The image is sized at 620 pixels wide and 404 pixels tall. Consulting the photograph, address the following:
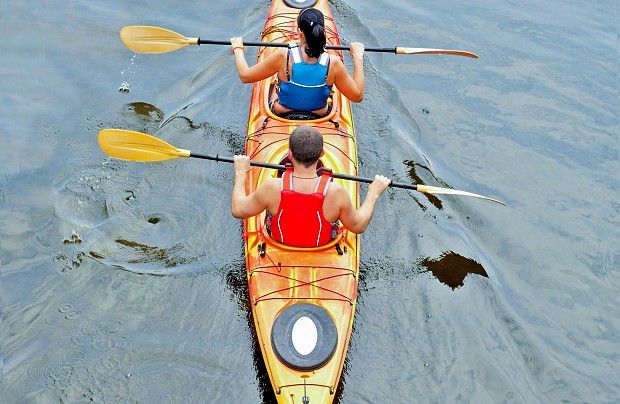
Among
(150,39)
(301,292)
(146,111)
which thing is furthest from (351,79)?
(146,111)

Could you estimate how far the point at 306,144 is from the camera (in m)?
4.35

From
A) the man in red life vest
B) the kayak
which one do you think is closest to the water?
the kayak

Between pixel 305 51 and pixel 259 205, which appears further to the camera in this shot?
pixel 305 51

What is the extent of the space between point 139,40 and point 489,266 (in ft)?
14.9

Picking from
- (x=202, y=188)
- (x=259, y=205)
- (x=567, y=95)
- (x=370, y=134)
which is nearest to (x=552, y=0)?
(x=567, y=95)

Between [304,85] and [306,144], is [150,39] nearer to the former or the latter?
[304,85]

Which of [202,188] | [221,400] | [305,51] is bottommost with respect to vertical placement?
[221,400]

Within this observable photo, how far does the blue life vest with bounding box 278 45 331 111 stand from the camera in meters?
5.81

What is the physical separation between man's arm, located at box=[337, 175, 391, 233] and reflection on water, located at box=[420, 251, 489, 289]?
1342mm

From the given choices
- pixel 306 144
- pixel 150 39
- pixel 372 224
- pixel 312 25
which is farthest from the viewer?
pixel 150 39

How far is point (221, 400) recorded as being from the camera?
4816 millimetres

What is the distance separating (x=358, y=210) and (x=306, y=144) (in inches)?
30.9

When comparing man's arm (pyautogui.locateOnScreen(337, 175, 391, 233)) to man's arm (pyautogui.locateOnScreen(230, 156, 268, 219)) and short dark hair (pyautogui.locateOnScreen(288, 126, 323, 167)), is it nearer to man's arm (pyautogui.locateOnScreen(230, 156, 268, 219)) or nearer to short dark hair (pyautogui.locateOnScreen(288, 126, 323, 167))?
short dark hair (pyautogui.locateOnScreen(288, 126, 323, 167))

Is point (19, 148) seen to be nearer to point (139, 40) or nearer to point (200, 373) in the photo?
point (139, 40)
